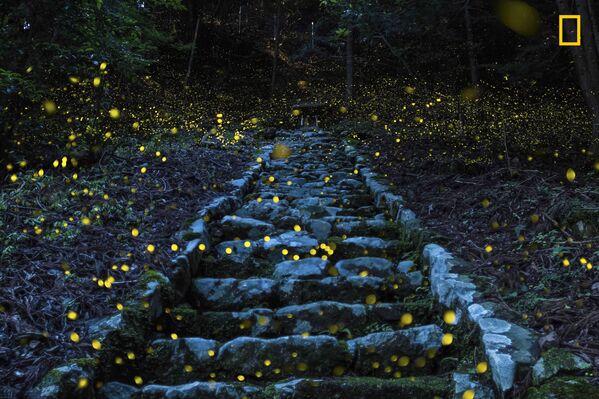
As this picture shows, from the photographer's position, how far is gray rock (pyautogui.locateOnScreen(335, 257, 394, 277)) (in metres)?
4.23

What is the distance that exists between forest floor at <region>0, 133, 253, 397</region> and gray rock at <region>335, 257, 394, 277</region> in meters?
1.52

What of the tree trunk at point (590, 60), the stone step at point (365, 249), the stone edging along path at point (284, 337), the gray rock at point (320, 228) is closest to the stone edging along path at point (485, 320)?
the stone edging along path at point (284, 337)

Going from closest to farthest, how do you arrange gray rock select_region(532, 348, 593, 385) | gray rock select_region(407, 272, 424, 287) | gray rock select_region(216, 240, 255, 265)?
gray rock select_region(532, 348, 593, 385) → gray rock select_region(407, 272, 424, 287) → gray rock select_region(216, 240, 255, 265)

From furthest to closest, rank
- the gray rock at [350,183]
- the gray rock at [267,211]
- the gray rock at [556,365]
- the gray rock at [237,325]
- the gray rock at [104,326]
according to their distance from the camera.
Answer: the gray rock at [350,183] < the gray rock at [267,211] < the gray rock at [237,325] < the gray rock at [104,326] < the gray rock at [556,365]

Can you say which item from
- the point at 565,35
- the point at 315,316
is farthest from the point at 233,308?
the point at 565,35

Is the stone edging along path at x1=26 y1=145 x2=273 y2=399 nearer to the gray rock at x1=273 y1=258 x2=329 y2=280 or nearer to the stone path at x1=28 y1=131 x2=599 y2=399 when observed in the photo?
the stone path at x1=28 y1=131 x2=599 y2=399

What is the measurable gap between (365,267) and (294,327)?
111cm

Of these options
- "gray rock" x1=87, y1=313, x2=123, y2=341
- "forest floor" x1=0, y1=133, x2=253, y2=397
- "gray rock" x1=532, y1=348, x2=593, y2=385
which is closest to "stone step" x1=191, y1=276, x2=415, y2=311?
"forest floor" x1=0, y1=133, x2=253, y2=397

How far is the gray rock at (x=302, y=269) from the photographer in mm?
4137

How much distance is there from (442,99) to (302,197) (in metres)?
7.59

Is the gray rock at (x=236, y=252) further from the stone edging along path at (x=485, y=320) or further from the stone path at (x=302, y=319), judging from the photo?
the stone edging along path at (x=485, y=320)

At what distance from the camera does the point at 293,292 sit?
3855 millimetres

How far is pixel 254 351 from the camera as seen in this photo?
2.98m

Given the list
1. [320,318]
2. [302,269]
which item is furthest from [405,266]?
[320,318]
